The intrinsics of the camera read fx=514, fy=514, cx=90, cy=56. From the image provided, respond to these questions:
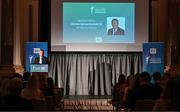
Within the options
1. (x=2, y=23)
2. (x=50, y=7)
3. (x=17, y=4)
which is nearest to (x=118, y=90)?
(x=2, y=23)

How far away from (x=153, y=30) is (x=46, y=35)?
3555mm

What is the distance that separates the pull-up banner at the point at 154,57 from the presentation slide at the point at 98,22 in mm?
1556

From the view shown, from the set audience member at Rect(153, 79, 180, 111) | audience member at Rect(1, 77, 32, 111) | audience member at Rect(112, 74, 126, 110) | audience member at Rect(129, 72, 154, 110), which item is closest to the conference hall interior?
audience member at Rect(112, 74, 126, 110)

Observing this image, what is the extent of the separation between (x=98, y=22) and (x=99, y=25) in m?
0.10

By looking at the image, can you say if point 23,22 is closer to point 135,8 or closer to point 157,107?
point 135,8

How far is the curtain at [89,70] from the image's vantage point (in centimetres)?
1647

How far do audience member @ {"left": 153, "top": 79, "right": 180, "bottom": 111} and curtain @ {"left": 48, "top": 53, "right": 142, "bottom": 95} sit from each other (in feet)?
35.5

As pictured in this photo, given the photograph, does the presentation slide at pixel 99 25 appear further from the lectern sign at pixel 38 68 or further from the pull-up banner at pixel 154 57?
the lectern sign at pixel 38 68

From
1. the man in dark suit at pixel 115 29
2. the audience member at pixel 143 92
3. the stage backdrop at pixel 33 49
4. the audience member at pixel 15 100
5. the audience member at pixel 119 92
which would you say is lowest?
the audience member at pixel 119 92

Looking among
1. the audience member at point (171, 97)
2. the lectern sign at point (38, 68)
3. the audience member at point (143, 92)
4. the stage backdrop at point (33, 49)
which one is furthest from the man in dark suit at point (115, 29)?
the audience member at point (171, 97)

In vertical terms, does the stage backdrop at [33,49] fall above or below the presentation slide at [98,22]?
below

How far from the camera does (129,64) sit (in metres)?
16.5

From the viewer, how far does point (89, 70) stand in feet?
54.4

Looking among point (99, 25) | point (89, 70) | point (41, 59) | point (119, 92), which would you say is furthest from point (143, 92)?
point (89, 70)
